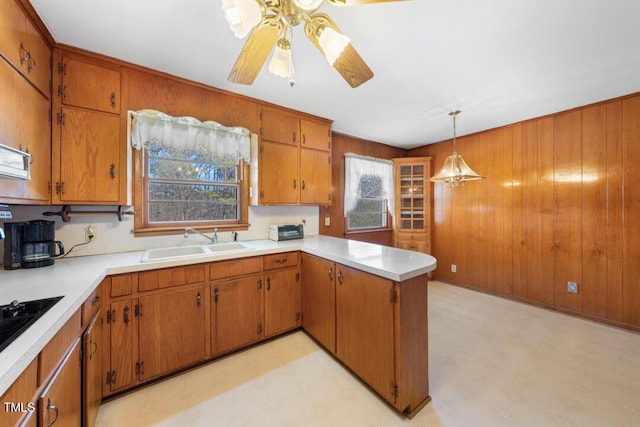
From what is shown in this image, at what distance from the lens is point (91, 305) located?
4.38 ft

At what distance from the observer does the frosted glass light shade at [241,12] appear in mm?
929

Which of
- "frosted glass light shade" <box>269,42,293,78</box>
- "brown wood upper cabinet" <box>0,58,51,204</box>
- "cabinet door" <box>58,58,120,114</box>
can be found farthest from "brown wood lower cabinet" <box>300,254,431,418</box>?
"cabinet door" <box>58,58,120,114</box>

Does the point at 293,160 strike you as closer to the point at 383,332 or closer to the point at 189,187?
the point at 189,187

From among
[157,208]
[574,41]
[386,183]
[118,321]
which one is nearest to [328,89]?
[574,41]

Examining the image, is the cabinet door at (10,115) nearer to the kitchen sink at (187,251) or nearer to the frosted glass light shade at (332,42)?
the kitchen sink at (187,251)

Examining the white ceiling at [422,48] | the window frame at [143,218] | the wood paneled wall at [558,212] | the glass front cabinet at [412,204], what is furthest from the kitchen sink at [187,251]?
the wood paneled wall at [558,212]

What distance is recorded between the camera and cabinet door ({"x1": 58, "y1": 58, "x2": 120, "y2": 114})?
173 centimetres

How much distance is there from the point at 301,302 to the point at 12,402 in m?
1.95

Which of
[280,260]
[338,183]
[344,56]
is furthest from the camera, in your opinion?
[338,183]

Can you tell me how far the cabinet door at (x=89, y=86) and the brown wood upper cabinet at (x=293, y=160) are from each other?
1.22 m

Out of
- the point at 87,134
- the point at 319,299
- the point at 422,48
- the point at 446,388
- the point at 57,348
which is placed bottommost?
the point at 446,388

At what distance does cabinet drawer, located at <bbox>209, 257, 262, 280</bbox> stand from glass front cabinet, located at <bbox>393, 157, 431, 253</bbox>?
110 inches

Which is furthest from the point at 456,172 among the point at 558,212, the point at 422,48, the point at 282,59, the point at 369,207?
the point at 282,59

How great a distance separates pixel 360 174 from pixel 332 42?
109 inches
